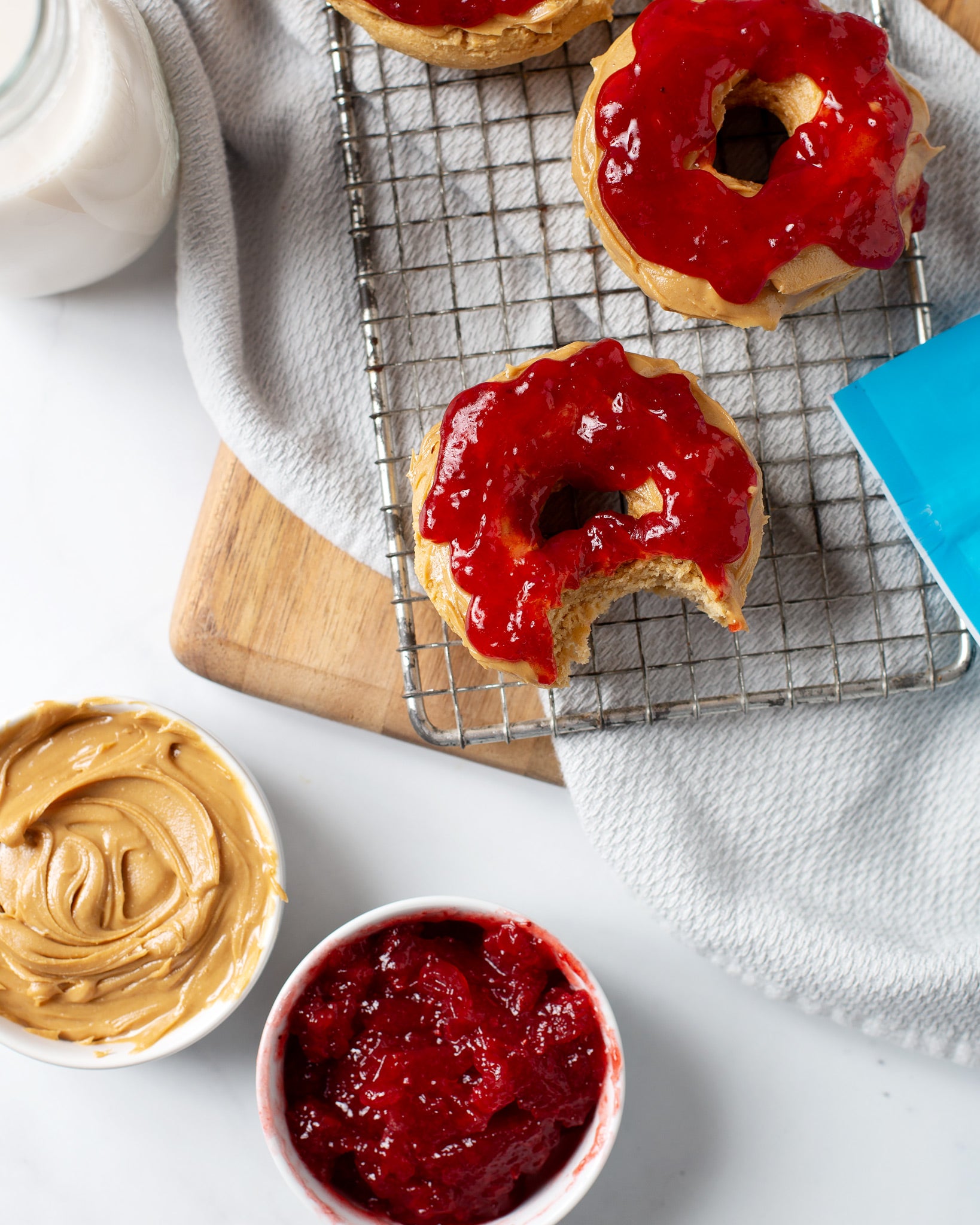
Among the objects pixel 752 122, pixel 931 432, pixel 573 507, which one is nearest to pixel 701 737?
pixel 573 507

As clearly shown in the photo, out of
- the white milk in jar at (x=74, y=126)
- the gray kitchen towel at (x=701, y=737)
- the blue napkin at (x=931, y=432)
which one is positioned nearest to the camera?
the white milk in jar at (x=74, y=126)

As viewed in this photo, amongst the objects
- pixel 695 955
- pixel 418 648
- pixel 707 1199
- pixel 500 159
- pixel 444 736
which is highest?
pixel 500 159

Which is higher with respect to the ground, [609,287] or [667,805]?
[609,287]

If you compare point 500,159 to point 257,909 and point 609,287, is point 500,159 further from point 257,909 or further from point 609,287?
point 257,909

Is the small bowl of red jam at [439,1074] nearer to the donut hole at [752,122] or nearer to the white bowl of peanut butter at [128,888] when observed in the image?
the white bowl of peanut butter at [128,888]

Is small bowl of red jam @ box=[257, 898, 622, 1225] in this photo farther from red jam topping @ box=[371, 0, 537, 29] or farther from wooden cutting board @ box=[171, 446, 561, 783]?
red jam topping @ box=[371, 0, 537, 29]

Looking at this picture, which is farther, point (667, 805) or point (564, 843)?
point (564, 843)

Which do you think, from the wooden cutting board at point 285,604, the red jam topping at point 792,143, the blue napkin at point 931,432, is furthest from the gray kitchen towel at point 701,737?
the red jam topping at point 792,143

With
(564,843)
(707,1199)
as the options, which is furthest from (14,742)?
(707,1199)
